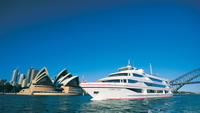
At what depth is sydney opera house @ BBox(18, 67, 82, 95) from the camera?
92.0 meters

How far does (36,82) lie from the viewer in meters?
92.1

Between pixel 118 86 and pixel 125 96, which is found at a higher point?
pixel 118 86

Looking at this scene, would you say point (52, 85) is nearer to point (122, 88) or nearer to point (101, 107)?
point (122, 88)

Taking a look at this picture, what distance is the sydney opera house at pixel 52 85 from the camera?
Result: 3622 inches

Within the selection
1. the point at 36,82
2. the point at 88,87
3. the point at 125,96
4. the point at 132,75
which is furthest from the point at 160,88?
the point at 36,82

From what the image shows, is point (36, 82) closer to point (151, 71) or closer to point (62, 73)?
point (62, 73)

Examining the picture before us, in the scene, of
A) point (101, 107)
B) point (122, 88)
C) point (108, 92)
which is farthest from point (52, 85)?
point (101, 107)

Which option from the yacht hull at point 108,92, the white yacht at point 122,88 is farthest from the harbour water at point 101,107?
the white yacht at point 122,88

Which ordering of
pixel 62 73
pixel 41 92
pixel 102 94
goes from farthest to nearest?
pixel 62 73
pixel 41 92
pixel 102 94

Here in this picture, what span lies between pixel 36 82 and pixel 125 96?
85.6 meters

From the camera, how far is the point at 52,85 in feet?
325

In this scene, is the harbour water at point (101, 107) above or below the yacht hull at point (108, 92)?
below

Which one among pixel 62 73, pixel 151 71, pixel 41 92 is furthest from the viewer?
pixel 62 73

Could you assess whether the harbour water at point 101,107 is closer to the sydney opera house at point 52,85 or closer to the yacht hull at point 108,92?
the yacht hull at point 108,92
